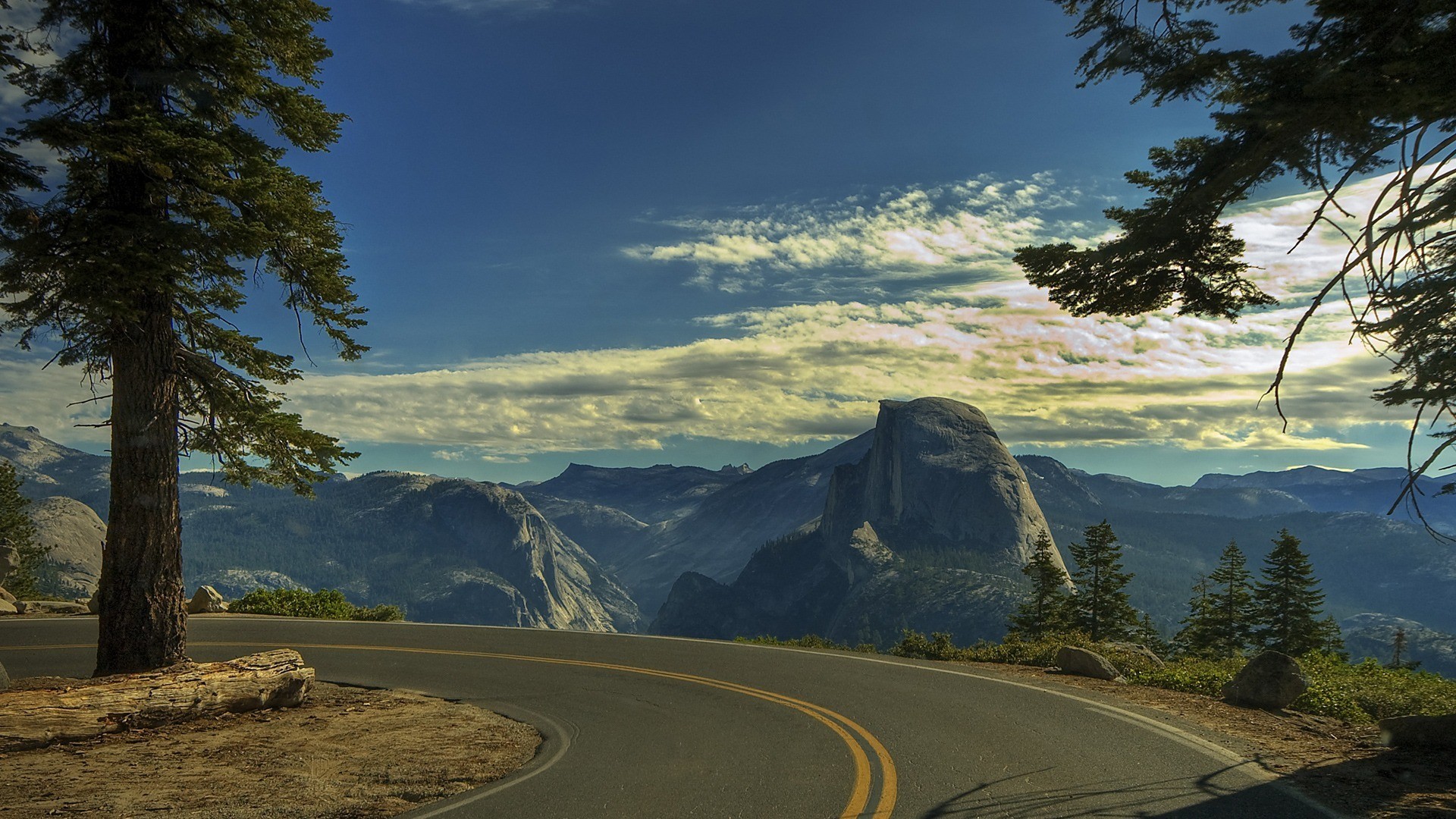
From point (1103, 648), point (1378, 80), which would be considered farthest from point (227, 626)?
point (1378, 80)

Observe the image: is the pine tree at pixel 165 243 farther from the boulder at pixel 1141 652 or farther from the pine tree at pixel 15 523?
the pine tree at pixel 15 523

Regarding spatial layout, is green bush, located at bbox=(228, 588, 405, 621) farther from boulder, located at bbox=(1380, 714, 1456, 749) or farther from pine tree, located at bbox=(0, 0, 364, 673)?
boulder, located at bbox=(1380, 714, 1456, 749)

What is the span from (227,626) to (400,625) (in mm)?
→ 4139

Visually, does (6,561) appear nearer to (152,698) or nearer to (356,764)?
(152,698)

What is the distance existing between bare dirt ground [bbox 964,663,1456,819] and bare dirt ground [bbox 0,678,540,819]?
7841mm

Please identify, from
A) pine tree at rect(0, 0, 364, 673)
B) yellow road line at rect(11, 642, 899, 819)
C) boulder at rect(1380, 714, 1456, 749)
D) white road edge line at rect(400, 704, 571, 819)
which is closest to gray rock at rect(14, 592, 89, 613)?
yellow road line at rect(11, 642, 899, 819)

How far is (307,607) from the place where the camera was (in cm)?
2520

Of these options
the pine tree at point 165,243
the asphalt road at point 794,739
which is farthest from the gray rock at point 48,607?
the pine tree at point 165,243

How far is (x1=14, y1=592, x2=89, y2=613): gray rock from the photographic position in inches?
906

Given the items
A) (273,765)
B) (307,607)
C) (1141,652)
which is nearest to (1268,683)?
(1141,652)

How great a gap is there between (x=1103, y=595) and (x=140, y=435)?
200 ft

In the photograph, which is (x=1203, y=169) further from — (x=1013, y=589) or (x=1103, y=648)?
(x=1013, y=589)

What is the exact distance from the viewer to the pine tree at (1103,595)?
5734 centimetres

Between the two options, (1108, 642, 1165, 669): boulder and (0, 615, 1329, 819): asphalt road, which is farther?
(1108, 642, 1165, 669): boulder
